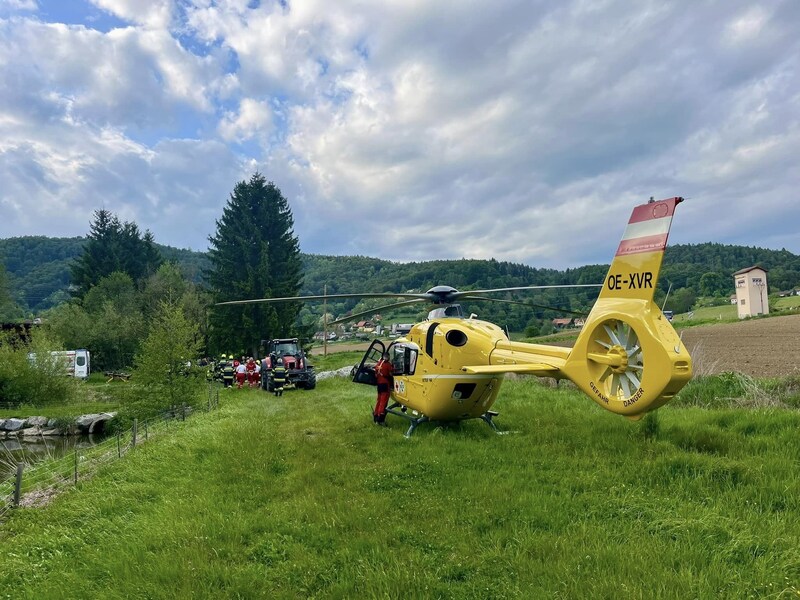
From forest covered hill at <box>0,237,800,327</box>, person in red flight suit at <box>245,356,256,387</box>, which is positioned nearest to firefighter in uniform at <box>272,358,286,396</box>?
person in red flight suit at <box>245,356,256,387</box>

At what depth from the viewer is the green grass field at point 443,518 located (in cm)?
395

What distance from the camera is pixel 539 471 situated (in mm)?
6586

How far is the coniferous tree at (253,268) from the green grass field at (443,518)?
84.0 ft

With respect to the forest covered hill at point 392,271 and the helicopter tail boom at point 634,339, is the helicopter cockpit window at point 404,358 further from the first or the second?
the forest covered hill at point 392,271

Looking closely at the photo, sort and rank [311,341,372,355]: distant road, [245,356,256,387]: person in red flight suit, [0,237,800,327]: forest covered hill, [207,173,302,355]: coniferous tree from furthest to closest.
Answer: [0,237,800,327]: forest covered hill → [311,341,372,355]: distant road → [207,173,302,355]: coniferous tree → [245,356,256,387]: person in red flight suit

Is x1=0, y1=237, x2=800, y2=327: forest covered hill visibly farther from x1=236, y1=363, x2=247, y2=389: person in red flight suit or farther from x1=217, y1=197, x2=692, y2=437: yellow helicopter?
x1=217, y1=197, x2=692, y2=437: yellow helicopter

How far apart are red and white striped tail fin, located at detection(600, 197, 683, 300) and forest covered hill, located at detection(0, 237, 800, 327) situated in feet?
94.8

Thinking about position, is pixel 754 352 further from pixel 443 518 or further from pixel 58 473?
pixel 58 473

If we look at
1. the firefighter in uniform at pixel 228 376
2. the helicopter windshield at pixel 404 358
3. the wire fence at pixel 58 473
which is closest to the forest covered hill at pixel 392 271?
the firefighter in uniform at pixel 228 376

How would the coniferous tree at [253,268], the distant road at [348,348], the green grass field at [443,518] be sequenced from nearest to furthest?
the green grass field at [443,518]
the coniferous tree at [253,268]
the distant road at [348,348]

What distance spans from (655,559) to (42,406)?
27723 millimetres

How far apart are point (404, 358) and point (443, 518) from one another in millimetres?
5195

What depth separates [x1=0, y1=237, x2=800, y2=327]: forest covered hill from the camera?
49.9 m

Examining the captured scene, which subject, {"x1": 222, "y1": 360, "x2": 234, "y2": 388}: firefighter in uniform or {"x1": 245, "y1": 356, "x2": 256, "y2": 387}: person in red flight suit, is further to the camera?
{"x1": 245, "y1": 356, "x2": 256, "y2": 387}: person in red flight suit
